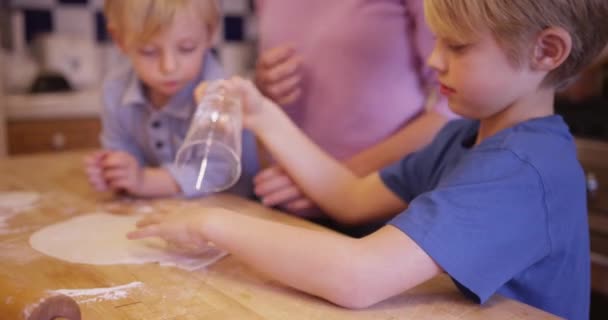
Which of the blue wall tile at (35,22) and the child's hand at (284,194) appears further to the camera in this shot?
the blue wall tile at (35,22)

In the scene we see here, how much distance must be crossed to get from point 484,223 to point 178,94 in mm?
716

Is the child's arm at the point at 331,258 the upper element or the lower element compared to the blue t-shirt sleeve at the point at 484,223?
lower

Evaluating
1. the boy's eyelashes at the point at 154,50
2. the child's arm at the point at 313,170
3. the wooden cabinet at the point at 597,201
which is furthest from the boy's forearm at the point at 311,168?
the wooden cabinet at the point at 597,201

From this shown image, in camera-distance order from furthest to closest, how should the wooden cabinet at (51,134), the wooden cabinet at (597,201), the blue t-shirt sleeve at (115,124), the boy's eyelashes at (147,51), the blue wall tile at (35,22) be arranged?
the blue wall tile at (35,22), the wooden cabinet at (51,134), the wooden cabinet at (597,201), the blue t-shirt sleeve at (115,124), the boy's eyelashes at (147,51)

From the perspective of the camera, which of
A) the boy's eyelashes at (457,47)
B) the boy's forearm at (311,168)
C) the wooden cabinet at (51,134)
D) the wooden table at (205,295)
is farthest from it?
the wooden cabinet at (51,134)

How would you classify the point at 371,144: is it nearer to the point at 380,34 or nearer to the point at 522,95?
the point at 380,34

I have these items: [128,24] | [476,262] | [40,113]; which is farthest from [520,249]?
[40,113]

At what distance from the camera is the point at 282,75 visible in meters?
1.14

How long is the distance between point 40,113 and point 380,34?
5.43 feet

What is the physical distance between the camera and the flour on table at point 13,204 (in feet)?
3.00

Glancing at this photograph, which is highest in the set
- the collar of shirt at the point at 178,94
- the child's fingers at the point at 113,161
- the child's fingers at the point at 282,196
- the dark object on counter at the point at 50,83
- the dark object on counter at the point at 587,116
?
the collar of shirt at the point at 178,94

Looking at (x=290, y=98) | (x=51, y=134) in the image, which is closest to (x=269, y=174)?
→ (x=290, y=98)

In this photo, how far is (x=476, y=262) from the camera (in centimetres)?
65

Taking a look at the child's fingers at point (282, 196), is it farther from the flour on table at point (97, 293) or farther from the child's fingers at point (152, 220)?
the flour on table at point (97, 293)
